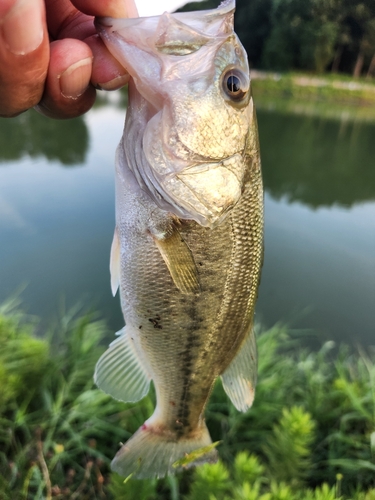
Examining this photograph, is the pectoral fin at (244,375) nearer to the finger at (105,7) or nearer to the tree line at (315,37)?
the finger at (105,7)

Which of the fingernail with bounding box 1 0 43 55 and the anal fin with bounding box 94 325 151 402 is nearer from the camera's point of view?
the fingernail with bounding box 1 0 43 55

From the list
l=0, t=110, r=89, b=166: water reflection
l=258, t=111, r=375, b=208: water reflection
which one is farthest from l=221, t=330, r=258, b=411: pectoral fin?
l=0, t=110, r=89, b=166: water reflection

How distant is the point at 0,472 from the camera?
2236 mm

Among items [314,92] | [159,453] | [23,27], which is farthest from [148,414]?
[314,92]

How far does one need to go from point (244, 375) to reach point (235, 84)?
3.73ft

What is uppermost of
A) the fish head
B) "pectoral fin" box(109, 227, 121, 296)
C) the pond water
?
the fish head

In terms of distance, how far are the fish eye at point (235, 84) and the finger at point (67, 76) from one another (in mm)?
453

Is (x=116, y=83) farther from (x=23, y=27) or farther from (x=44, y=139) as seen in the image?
(x=44, y=139)

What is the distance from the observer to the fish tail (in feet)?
5.12

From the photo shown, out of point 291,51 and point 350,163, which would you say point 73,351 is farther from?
point 291,51

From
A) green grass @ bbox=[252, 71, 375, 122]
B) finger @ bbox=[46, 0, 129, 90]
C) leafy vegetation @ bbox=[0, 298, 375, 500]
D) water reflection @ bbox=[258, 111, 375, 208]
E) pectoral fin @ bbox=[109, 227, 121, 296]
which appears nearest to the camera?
finger @ bbox=[46, 0, 129, 90]

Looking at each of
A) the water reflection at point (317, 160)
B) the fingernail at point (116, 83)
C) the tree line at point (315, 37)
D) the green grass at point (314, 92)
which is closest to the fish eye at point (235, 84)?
the fingernail at point (116, 83)

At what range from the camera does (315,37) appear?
32.7 meters

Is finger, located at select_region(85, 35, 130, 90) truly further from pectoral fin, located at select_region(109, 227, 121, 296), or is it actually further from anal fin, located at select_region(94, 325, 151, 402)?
anal fin, located at select_region(94, 325, 151, 402)
